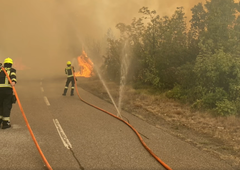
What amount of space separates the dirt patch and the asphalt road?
0.42m

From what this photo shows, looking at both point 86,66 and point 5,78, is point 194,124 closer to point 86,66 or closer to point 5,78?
point 5,78

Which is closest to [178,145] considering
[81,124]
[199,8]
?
[81,124]

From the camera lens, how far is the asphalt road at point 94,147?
13.0 ft

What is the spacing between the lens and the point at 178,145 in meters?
5.00

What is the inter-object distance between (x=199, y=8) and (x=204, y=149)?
81.6 ft

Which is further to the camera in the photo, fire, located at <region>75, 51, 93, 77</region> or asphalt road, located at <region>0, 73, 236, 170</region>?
fire, located at <region>75, 51, 93, 77</region>

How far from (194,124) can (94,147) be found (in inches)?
155

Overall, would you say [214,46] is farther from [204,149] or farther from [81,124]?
[81,124]

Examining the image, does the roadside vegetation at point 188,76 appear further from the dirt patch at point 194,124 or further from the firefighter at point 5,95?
the firefighter at point 5,95

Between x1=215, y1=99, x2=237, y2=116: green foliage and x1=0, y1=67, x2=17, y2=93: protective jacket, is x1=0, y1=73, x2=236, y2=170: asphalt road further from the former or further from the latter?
x1=215, y1=99, x2=237, y2=116: green foliage

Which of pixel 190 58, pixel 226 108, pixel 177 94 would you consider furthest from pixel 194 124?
pixel 190 58

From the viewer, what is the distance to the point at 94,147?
473 centimetres

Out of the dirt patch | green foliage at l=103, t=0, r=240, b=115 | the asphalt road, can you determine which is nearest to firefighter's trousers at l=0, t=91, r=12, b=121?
the asphalt road

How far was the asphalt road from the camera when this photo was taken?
13.0ft
